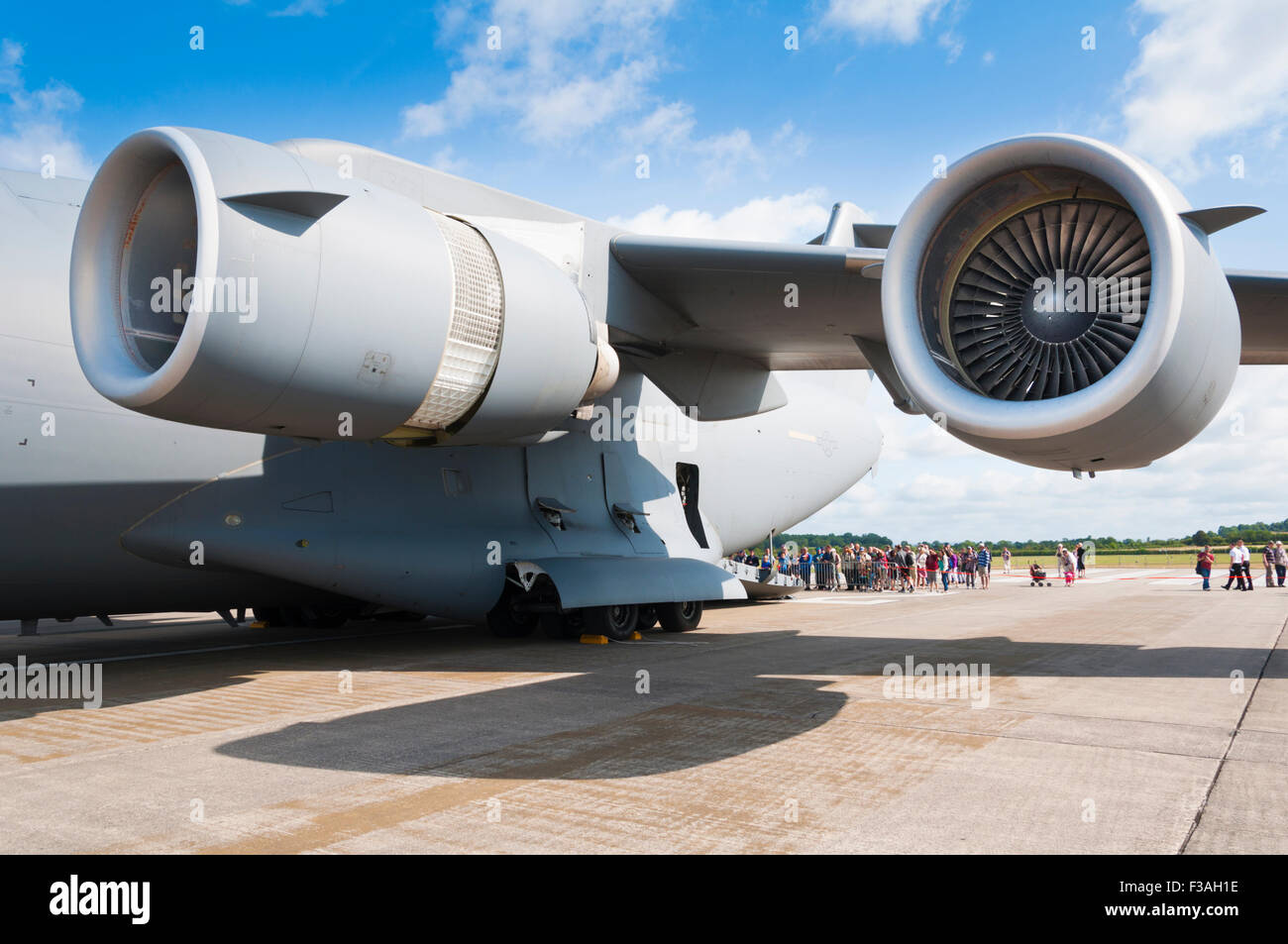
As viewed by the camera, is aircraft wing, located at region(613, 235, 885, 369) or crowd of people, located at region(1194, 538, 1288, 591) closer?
aircraft wing, located at region(613, 235, 885, 369)

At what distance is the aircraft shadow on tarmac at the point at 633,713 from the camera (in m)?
4.48

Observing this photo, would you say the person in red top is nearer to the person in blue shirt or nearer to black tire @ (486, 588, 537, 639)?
the person in blue shirt

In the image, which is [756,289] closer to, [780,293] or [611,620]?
[780,293]

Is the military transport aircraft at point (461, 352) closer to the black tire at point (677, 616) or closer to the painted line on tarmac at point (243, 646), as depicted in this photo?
the painted line on tarmac at point (243, 646)

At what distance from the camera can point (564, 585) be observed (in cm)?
877

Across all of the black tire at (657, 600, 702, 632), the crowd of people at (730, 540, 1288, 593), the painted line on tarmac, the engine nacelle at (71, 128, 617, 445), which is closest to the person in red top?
the crowd of people at (730, 540, 1288, 593)

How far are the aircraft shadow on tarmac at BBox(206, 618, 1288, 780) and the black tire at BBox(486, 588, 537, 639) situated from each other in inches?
19.1

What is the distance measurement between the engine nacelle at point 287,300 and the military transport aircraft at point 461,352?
0.05 ft

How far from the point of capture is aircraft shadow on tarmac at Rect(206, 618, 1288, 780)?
14.7 ft

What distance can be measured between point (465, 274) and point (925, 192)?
273 cm

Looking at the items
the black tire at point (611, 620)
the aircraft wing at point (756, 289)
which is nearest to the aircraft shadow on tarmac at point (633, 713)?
the black tire at point (611, 620)

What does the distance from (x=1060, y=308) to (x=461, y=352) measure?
11.1 ft
